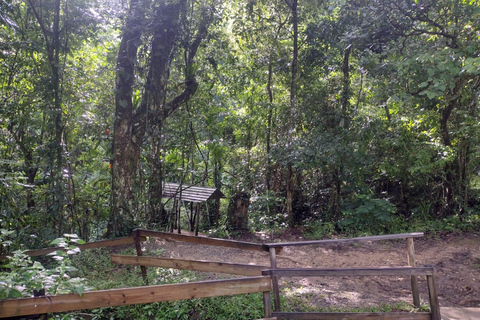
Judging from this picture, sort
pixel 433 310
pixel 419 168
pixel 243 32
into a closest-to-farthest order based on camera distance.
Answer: pixel 433 310, pixel 419 168, pixel 243 32

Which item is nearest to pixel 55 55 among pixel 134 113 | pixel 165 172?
pixel 134 113

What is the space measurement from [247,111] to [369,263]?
5.80 metres

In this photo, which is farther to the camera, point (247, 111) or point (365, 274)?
point (247, 111)

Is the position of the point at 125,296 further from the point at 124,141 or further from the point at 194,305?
the point at 124,141

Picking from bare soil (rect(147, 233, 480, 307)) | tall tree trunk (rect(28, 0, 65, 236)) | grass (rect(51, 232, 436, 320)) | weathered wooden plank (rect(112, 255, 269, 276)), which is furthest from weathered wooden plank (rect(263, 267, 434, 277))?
tall tree trunk (rect(28, 0, 65, 236))

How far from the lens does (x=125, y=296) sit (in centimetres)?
293

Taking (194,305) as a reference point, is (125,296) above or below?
above

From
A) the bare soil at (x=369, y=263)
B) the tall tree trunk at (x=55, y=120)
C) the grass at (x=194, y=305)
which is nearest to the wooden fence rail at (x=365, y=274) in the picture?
the grass at (x=194, y=305)

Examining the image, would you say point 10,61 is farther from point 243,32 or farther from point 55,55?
point 243,32

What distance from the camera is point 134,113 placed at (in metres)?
7.87

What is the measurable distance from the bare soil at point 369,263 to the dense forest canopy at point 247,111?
2.87ft

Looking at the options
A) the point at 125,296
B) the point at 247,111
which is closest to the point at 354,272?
the point at 125,296

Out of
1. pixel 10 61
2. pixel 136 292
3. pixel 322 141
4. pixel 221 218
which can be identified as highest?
pixel 10 61

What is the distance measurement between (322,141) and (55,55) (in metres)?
6.02
